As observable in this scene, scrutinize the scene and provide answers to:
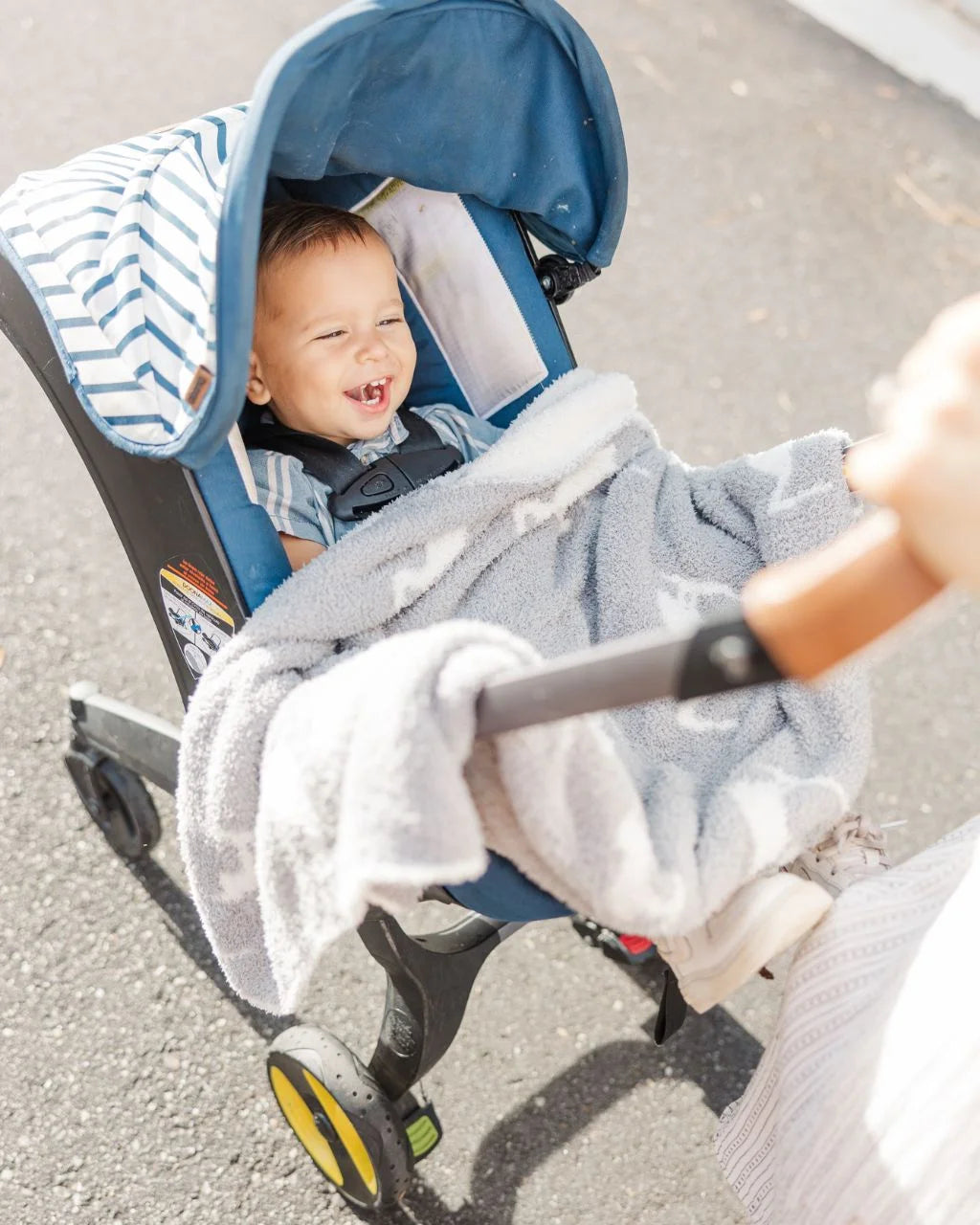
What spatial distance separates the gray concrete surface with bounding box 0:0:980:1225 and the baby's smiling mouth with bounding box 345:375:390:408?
834mm

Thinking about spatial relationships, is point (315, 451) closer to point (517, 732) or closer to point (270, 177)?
point (270, 177)

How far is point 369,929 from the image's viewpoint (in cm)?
156

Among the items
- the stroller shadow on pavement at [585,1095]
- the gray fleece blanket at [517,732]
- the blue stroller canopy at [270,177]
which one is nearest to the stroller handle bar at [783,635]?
the gray fleece blanket at [517,732]

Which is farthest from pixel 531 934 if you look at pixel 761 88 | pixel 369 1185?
pixel 761 88

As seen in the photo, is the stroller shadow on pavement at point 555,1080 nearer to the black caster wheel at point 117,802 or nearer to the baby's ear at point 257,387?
the black caster wheel at point 117,802

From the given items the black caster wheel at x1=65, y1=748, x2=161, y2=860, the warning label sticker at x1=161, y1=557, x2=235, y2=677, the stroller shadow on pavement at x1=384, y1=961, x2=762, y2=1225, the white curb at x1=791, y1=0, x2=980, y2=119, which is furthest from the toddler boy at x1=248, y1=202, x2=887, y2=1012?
the white curb at x1=791, y1=0, x2=980, y2=119

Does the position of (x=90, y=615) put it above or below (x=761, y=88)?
below

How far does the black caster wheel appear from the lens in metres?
2.00

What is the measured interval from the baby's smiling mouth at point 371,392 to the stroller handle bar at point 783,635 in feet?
2.56

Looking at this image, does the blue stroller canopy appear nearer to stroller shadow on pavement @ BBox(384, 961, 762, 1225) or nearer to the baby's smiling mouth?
the baby's smiling mouth

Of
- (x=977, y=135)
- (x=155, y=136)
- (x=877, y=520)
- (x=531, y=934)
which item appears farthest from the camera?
(x=977, y=135)

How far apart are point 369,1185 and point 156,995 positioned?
0.45 metres

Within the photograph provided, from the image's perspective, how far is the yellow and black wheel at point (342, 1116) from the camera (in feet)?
5.37

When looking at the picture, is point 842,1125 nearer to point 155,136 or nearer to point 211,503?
point 211,503
